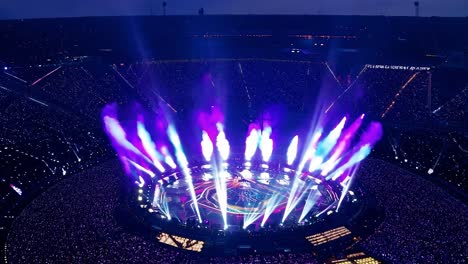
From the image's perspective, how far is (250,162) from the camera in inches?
1592

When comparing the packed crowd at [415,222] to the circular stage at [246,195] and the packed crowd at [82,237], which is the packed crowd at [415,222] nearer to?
the circular stage at [246,195]

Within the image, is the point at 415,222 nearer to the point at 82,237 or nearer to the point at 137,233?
the point at 137,233

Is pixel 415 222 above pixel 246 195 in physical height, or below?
below

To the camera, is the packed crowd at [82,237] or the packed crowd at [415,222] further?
the packed crowd at [415,222]

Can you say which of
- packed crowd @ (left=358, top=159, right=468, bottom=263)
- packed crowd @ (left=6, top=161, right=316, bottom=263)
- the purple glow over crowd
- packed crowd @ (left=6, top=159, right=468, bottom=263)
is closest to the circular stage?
the purple glow over crowd

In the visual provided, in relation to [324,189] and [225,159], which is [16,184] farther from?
[324,189]

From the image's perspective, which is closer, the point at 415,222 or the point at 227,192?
the point at 415,222

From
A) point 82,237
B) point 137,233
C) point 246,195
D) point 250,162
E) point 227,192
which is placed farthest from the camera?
point 250,162

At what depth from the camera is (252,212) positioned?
30.6 metres

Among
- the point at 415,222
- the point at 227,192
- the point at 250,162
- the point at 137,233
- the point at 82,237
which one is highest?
the point at 250,162

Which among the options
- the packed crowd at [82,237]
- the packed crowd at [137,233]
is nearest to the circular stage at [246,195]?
the packed crowd at [137,233]

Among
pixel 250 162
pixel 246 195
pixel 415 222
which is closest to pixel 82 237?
pixel 246 195

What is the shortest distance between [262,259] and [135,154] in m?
23.5

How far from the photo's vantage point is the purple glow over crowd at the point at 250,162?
31.9 metres
